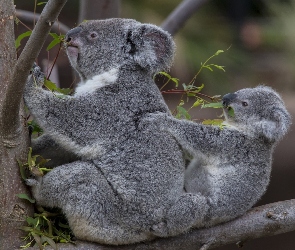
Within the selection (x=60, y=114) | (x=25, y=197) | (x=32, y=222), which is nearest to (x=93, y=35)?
(x=60, y=114)

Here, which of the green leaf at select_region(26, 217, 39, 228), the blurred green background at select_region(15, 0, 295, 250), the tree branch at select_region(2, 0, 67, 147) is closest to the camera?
the tree branch at select_region(2, 0, 67, 147)

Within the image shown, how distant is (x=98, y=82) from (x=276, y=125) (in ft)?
3.44

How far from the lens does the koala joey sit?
3443mm

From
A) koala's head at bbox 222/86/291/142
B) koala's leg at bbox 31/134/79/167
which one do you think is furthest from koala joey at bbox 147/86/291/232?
koala's leg at bbox 31/134/79/167

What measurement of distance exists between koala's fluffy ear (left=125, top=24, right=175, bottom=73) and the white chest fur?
152 millimetres

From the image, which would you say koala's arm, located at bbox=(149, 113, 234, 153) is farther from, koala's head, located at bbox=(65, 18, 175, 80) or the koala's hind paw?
the koala's hind paw

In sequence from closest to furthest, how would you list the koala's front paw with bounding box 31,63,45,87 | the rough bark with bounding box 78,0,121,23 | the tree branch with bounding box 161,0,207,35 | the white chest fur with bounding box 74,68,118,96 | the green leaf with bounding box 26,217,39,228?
the green leaf with bounding box 26,217,39,228 → the koala's front paw with bounding box 31,63,45,87 → the white chest fur with bounding box 74,68,118,96 → the rough bark with bounding box 78,0,121,23 → the tree branch with bounding box 161,0,207,35

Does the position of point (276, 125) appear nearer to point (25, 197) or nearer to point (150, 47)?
point (150, 47)

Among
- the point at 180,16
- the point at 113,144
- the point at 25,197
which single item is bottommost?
the point at 25,197

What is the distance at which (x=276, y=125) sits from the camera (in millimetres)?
3600

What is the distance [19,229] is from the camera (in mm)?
3281

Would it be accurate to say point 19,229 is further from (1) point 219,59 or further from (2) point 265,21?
(2) point 265,21

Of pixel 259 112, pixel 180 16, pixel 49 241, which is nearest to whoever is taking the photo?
pixel 49 241

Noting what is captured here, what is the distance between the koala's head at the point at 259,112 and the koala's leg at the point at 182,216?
593 millimetres
